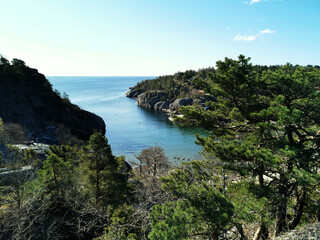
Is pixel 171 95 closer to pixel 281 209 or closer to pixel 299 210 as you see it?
pixel 299 210

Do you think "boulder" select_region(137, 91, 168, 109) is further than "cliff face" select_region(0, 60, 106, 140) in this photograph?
Yes

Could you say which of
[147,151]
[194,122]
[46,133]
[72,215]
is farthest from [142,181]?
[46,133]

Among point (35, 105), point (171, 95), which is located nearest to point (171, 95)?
point (171, 95)

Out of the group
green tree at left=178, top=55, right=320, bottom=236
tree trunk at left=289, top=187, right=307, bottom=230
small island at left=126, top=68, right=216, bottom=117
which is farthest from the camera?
small island at left=126, top=68, right=216, bottom=117

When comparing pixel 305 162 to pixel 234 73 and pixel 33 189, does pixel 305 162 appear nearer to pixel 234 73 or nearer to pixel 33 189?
pixel 234 73

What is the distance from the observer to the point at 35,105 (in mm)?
52938

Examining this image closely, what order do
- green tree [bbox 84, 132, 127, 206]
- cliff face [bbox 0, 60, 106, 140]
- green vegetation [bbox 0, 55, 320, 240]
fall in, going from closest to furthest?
green vegetation [bbox 0, 55, 320, 240] < green tree [bbox 84, 132, 127, 206] < cliff face [bbox 0, 60, 106, 140]

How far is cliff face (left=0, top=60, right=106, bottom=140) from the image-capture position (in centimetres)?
4890

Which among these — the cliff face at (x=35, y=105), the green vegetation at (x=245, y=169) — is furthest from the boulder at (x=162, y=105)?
the green vegetation at (x=245, y=169)

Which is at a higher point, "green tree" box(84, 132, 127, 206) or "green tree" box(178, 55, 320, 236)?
"green tree" box(178, 55, 320, 236)

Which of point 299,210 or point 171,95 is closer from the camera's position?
point 299,210

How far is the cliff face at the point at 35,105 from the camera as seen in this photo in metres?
48.9

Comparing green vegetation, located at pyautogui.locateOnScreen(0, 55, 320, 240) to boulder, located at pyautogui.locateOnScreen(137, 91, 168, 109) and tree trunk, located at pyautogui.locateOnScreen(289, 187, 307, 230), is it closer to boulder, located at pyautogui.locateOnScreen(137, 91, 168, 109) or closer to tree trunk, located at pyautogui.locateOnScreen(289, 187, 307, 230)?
tree trunk, located at pyautogui.locateOnScreen(289, 187, 307, 230)

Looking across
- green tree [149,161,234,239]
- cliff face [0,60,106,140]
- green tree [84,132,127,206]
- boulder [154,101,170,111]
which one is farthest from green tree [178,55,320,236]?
boulder [154,101,170,111]
